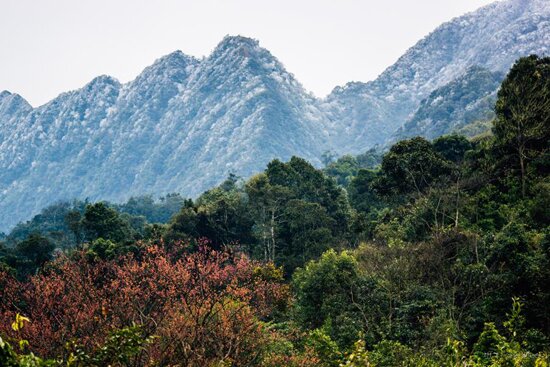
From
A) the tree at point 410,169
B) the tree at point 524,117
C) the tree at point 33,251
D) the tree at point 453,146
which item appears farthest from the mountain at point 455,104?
the tree at point 33,251

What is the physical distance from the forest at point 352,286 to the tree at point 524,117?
96 millimetres

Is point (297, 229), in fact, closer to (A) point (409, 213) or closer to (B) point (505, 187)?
(A) point (409, 213)

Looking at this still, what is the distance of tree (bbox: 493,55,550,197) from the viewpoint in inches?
1156

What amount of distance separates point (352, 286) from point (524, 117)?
16.6 meters

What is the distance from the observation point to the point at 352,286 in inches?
917

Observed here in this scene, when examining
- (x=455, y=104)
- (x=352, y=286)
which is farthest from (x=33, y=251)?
(x=455, y=104)

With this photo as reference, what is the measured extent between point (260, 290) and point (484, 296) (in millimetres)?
9769

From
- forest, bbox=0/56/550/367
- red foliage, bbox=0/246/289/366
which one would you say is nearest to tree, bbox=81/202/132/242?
forest, bbox=0/56/550/367

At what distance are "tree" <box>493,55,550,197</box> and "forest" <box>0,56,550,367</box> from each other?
10 cm

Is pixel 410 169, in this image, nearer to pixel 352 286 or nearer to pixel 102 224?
pixel 352 286

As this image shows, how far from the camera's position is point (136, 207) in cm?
12219

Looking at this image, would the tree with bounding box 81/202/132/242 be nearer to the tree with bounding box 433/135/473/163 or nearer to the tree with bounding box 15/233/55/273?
the tree with bounding box 15/233/55/273

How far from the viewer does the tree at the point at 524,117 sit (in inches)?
1156

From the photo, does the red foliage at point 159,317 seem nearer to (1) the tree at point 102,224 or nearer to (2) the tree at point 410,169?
(2) the tree at point 410,169
